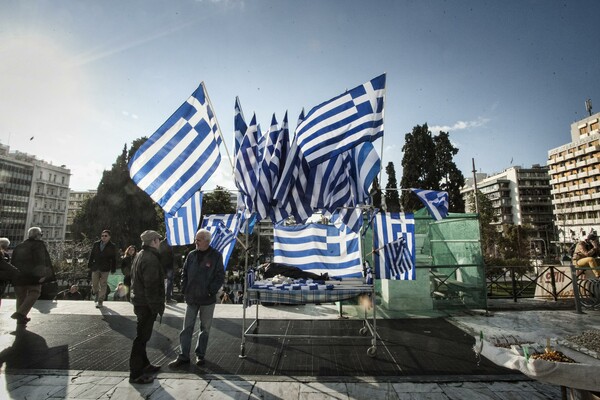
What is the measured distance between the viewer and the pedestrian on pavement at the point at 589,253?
36.1ft

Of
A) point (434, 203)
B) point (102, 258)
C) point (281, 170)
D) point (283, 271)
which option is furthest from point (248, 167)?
point (102, 258)

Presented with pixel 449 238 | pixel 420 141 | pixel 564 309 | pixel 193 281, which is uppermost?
pixel 420 141

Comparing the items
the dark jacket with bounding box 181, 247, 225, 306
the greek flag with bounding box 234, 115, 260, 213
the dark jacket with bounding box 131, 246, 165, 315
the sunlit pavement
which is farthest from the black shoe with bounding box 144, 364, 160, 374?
the greek flag with bounding box 234, 115, 260, 213

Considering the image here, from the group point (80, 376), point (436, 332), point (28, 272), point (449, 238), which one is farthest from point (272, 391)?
point (449, 238)

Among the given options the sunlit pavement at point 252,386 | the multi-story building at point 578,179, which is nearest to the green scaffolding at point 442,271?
the sunlit pavement at point 252,386

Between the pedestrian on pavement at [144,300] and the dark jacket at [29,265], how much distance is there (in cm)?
391

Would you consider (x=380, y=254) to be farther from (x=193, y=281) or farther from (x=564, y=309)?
(x=564, y=309)

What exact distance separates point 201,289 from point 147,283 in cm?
92

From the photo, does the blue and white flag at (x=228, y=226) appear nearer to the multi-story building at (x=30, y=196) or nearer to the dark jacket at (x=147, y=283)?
the dark jacket at (x=147, y=283)

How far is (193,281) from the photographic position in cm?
533

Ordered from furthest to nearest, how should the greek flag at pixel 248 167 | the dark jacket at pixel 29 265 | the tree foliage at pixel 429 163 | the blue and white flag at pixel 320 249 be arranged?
the tree foliage at pixel 429 163, the blue and white flag at pixel 320 249, the dark jacket at pixel 29 265, the greek flag at pixel 248 167

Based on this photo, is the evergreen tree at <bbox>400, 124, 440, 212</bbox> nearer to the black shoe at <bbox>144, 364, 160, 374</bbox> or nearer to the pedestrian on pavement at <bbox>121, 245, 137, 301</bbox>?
the pedestrian on pavement at <bbox>121, 245, 137, 301</bbox>

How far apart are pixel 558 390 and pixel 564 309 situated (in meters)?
7.98

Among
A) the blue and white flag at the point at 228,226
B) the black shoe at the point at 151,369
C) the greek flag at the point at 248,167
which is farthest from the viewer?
the blue and white flag at the point at 228,226
